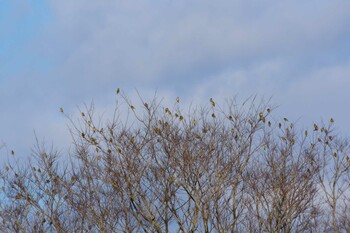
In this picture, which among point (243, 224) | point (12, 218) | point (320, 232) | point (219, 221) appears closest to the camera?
point (219, 221)

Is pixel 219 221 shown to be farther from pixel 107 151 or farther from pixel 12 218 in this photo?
pixel 12 218

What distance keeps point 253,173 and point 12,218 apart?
665 centimetres

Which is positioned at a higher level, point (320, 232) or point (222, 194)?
point (320, 232)

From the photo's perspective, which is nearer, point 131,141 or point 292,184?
point 131,141

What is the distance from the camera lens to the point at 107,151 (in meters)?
16.6

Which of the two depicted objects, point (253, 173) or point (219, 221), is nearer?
point (219, 221)

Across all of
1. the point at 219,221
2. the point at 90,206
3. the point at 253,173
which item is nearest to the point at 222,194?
the point at 219,221

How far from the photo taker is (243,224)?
58.0 ft

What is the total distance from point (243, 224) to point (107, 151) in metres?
3.85

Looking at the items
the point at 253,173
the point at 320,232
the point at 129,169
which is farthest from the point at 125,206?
the point at 320,232

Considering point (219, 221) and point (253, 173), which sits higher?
point (253, 173)

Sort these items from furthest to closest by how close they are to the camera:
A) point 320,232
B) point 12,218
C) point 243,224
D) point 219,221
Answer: point 320,232 < point 12,218 < point 243,224 < point 219,221

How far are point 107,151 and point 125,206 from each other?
134cm

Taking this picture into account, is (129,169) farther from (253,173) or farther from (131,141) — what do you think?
(253,173)
